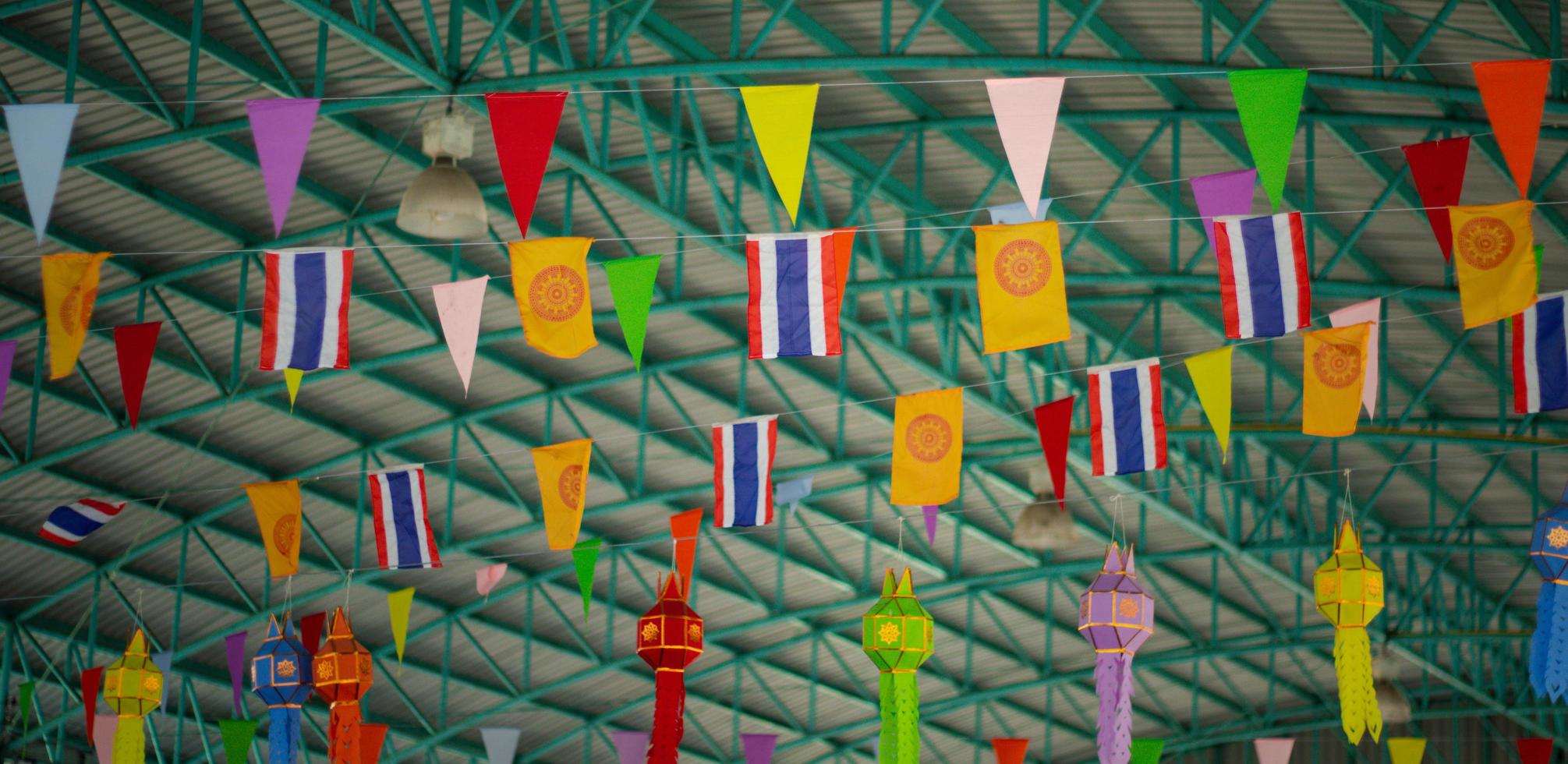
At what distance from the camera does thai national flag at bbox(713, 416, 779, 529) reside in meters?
16.2

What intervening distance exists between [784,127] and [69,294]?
5920mm

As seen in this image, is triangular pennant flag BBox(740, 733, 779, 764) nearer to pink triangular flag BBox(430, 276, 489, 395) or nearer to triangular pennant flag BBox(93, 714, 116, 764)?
triangular pennant flag BBox(93, 714, 116, 764)

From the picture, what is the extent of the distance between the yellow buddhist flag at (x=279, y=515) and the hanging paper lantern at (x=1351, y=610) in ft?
32.5

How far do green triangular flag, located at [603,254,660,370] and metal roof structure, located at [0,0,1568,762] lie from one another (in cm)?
181

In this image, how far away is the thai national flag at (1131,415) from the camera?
15.6m

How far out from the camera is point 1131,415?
51.2ft

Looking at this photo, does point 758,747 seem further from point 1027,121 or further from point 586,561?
point 1027,121

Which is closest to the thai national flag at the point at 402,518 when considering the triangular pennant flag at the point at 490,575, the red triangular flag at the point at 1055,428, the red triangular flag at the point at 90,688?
the triangular pennant flag at the point at 490,575

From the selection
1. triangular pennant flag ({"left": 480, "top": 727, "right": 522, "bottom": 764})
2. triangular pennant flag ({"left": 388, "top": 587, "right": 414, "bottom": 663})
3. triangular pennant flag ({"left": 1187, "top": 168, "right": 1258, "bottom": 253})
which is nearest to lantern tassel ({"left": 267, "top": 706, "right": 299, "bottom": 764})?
triangular pennant flag ({"left": 480, "top": 727, "right": 522, "bottom": 764})

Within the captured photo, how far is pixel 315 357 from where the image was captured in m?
13.9

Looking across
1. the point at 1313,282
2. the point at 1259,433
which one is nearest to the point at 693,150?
the point at 1313,282

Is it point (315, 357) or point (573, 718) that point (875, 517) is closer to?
point (573, 718)

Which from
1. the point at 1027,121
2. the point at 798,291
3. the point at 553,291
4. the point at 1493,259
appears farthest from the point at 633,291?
the point at 1493,259

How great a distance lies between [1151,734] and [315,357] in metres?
30.2
